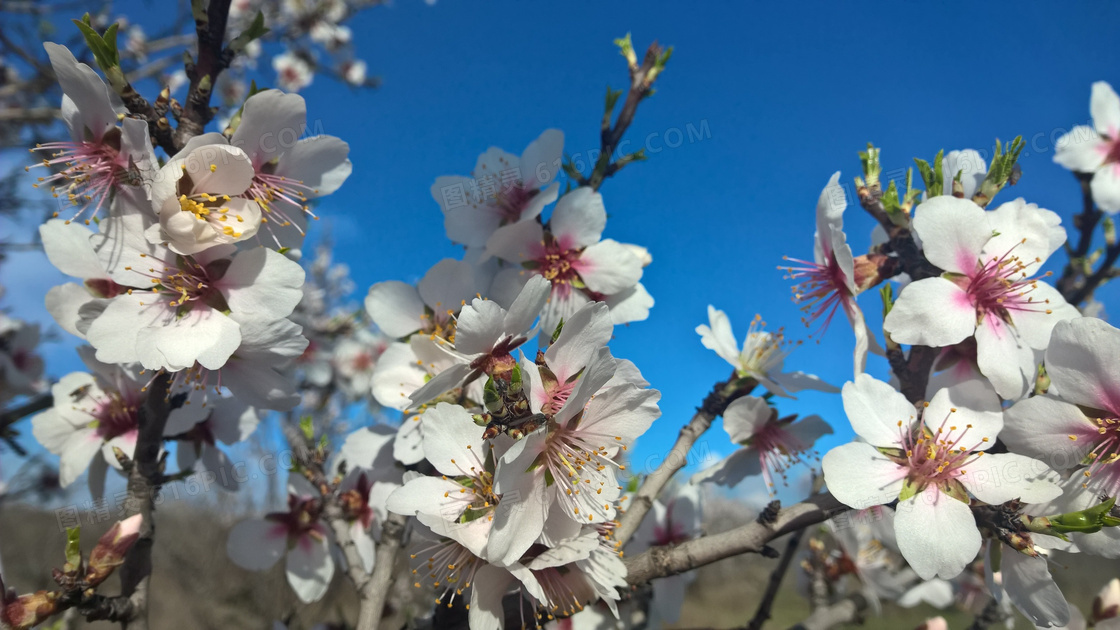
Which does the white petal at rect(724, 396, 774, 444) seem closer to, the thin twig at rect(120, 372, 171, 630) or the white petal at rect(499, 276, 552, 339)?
the white petal at rect(499, 276, 552, 339)

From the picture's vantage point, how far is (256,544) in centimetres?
220

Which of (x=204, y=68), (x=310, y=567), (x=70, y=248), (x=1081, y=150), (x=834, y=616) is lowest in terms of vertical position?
(x=310, y=567)

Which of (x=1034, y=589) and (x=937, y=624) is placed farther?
(x=937, y=624)

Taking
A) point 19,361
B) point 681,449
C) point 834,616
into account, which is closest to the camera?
point 681,449

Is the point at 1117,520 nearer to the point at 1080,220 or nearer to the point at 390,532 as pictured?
the point at 390,532

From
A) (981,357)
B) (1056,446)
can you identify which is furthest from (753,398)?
(1056,446)

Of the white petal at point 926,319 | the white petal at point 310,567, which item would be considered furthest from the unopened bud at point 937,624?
Result: the white petal at point 310,567

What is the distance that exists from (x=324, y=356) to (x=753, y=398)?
4.50 meters

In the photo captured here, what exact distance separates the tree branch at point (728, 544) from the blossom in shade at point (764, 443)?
1.24 ft

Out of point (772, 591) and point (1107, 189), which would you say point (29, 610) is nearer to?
point (772, 591)

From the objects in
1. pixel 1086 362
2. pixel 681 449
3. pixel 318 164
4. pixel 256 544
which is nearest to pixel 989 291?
pixel 1086 362

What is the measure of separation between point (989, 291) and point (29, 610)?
8.53ft

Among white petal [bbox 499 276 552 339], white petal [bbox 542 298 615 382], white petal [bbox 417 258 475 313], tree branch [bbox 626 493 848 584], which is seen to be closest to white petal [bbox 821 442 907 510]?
tree branch [bbox 626 493 848 584]

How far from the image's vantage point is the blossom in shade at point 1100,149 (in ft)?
9.46
